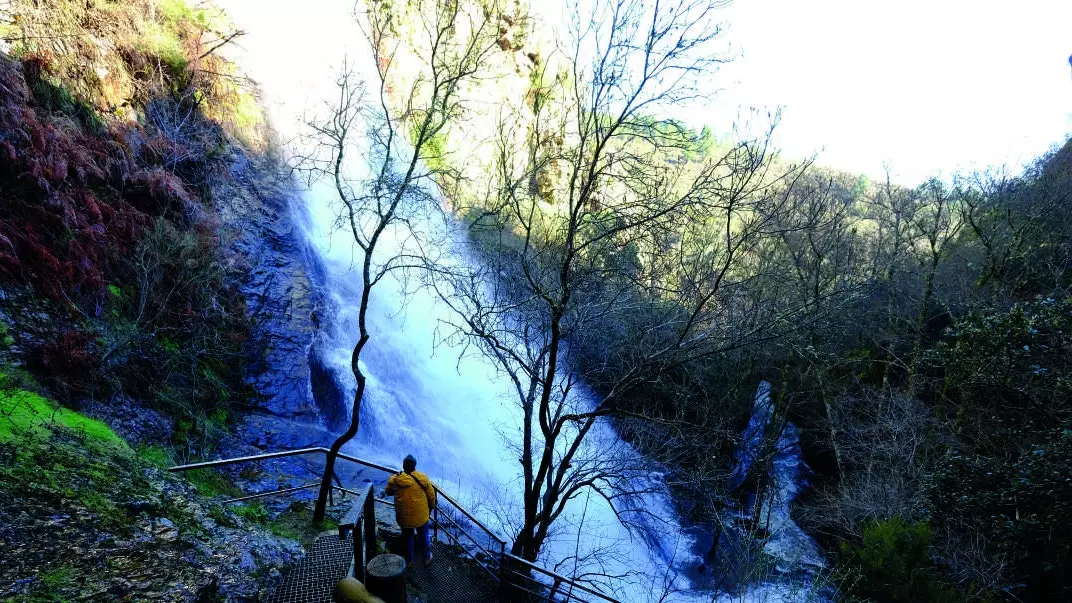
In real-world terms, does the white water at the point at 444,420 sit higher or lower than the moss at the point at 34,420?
higher

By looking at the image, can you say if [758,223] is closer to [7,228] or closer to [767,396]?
[7,228]

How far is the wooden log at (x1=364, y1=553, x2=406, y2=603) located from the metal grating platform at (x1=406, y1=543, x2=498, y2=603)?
377 centimetres

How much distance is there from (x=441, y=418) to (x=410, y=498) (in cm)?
826

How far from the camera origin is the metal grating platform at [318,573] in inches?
173

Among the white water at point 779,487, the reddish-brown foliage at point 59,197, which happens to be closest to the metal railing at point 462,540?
the reddish-brown foliage at point 59,197

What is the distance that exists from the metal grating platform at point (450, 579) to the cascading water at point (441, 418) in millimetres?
3191

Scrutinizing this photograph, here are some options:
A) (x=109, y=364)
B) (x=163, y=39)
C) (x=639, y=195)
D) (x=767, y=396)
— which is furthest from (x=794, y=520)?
(x=163, y=39)

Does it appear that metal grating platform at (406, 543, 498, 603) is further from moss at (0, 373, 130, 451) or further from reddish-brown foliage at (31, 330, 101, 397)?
reddish-brown foliage at (31, 330, 101, 397)

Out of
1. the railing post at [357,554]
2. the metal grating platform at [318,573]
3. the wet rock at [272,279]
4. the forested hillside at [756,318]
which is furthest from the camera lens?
the wet rock at [272,279]

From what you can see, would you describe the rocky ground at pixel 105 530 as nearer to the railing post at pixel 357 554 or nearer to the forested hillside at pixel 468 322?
the forested hillside at pixel 468 322

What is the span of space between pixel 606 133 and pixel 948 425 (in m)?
13.5

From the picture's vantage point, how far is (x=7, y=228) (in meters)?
7.86

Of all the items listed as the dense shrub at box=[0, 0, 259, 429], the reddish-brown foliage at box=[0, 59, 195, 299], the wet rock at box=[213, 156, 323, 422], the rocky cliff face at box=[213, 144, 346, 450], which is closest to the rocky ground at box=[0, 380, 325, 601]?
the dense shrub at box=[0, 0, 259, 429]

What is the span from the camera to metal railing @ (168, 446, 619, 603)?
13.3 ft
